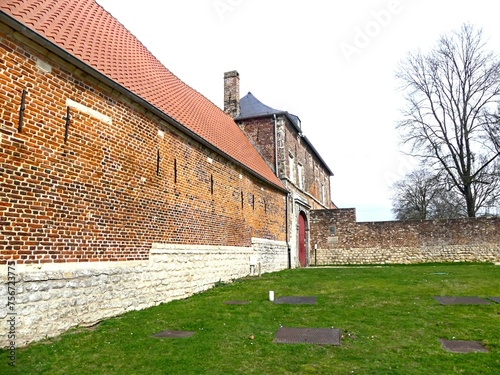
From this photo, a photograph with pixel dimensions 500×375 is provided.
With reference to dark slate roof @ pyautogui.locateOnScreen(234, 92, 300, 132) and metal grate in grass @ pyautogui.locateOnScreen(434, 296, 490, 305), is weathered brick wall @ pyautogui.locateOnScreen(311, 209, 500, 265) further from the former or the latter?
metal grate in grass @ pyautogui.locateOnScreen(434, 296, 490, 305)

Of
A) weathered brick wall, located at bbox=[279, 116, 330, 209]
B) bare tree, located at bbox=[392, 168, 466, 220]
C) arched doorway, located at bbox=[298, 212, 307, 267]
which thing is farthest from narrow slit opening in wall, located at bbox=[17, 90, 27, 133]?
bare tree, located at bbox=[392, 168, 466, 220]

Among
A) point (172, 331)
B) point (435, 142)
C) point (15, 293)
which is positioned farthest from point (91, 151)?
point (435, 142)

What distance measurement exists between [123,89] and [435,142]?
73.4ft

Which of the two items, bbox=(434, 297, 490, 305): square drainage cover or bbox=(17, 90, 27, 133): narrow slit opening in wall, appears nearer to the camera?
bbox=(17, 90, 27, 133): narrow slit opening in wall

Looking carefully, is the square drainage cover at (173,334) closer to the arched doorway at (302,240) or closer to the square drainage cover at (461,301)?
the square drainage cover at (461,301)

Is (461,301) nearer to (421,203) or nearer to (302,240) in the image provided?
(302,240)

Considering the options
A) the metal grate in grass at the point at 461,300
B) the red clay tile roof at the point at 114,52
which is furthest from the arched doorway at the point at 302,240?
the metal grate in grass at the point at 461,300

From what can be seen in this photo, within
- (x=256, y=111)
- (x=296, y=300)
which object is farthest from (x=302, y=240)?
(x=296, y=300)

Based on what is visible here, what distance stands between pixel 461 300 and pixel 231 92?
16.0 meters

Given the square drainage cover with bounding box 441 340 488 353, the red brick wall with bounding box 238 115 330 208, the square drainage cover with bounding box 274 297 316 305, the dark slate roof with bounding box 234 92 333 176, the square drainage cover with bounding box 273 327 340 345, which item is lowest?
the square drainage cover with bounding box 441 340 488 353

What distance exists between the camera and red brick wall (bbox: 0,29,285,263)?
497 cm

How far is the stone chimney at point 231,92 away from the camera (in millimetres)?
20359

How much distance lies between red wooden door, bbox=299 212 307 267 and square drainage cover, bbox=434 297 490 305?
A: 1312 centimetres

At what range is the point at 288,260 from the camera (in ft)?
61.2
